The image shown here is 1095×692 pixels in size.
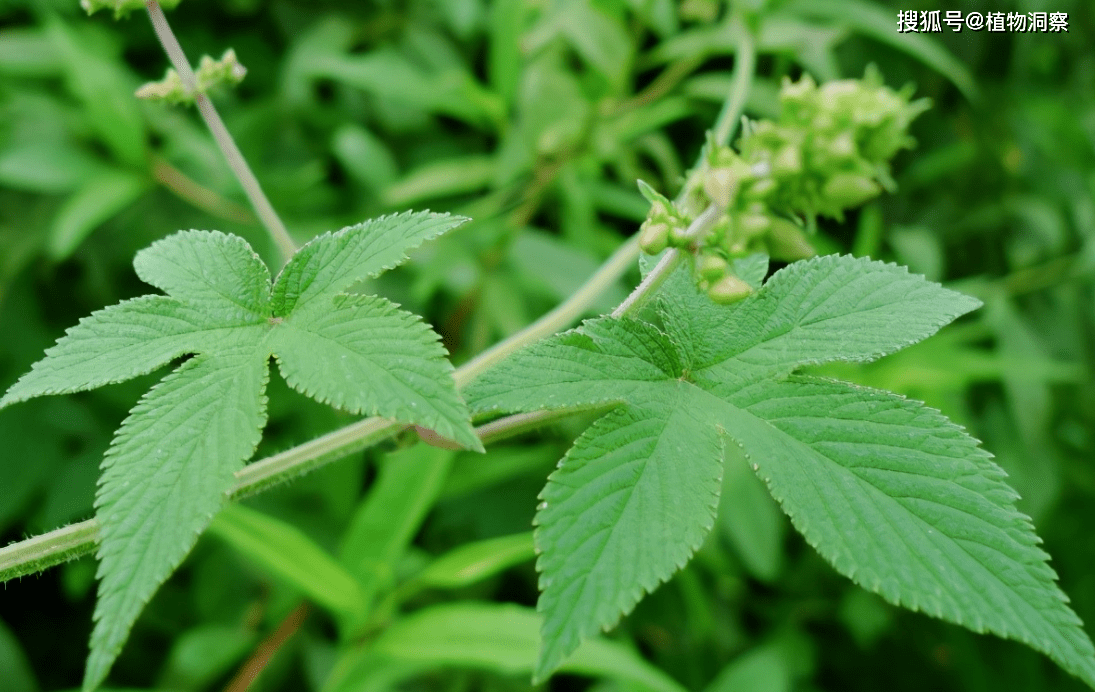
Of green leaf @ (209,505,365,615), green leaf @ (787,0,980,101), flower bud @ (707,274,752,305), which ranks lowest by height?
green leaf @ (209,505,365,615)

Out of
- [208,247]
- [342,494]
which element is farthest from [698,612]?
[208,247]

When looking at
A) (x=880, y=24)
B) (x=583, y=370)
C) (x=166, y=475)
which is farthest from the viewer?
(x=880, y=24)

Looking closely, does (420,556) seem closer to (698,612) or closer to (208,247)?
(698,612)

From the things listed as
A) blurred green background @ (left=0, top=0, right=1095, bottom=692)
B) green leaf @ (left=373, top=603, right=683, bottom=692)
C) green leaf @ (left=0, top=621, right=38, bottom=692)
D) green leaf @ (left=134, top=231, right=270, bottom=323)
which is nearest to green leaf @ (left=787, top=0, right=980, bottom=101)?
blurred green background @ (left=0, top=0, right=1095, bottom=692)

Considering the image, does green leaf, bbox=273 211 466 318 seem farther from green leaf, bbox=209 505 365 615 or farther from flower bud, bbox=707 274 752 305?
green leaf, bbox=209 505 365 615

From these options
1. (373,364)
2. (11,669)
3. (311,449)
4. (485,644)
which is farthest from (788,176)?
(11,669)

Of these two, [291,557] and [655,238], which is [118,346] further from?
[291,557]

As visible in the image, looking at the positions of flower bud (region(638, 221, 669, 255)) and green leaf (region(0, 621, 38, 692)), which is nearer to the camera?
flower bud (region(638, 221, 669, 255))
